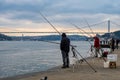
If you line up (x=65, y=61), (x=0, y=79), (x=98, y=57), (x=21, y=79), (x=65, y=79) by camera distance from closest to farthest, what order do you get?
(x=65, y=79) → (x=21, y=79) → (x=0, y=79) → (x=65, y=61) → (x=98, y=57)

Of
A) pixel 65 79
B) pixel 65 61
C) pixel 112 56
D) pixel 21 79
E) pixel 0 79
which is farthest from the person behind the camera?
pixel 65 61

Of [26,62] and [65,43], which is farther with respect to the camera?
[26,62]

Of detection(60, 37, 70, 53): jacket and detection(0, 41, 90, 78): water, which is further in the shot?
detection(0, 41, 90, 78): water

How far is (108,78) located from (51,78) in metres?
2.21

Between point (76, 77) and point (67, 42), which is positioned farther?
point (67, 42)

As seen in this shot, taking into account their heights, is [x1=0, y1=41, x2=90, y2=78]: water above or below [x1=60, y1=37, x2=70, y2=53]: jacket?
below

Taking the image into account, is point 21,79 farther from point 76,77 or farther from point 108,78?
point 108,78

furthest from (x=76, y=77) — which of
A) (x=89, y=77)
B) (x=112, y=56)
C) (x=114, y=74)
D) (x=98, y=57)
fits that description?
(x=98, y=57)

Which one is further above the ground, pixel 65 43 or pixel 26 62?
pixel 65 43

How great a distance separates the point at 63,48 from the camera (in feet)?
64.0

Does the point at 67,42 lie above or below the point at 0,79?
above

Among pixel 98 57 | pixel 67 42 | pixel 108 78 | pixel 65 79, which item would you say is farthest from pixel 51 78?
pixel 98 57

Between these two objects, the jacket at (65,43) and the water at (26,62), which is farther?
the water at (26,62)

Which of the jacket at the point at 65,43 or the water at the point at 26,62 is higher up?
the jacket at the point at 65,43
